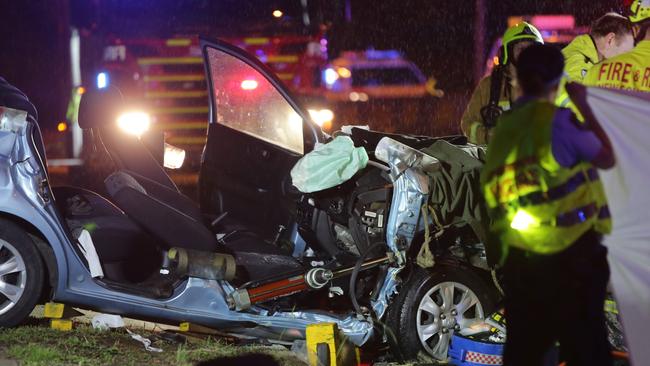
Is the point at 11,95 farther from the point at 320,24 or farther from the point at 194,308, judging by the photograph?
the point at 320,24

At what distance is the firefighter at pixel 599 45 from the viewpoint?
636 cm

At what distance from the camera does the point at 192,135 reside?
13.2m

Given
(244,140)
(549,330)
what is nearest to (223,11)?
(244,140)

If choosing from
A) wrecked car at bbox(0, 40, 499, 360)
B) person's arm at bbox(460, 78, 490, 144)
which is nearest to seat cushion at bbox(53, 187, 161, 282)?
wrecked car at bbox(0, 40, 499, 360)

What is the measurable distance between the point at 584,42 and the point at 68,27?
8955 millimetres

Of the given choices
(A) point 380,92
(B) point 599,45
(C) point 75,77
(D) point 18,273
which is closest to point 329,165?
(D) point 18,273

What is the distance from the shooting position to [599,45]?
21.4ft

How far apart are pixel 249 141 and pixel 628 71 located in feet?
8.15

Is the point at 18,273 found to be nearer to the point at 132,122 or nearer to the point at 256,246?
the point at 132,122

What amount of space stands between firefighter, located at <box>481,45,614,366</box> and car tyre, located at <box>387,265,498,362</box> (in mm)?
1719

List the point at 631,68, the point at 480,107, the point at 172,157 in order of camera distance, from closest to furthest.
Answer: the point at 631,68, the point at 480,107, the point at 172,157

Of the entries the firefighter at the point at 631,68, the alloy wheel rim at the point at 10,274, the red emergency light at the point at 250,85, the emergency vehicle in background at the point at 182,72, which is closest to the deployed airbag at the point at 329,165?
the red emergency light at the point at 250,85

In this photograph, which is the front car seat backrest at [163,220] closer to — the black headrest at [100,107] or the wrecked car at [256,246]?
the wrecked car at [256,246]

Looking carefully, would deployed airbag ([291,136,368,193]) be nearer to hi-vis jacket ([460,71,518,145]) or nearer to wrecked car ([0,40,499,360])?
wrecked car ([0,40,499,360])
